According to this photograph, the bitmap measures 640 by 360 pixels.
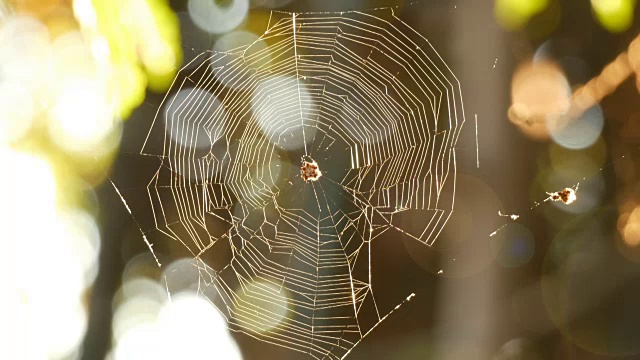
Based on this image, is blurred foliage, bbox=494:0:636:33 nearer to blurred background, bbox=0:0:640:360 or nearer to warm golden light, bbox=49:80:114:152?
blurred background, bbox=0:0:640:360

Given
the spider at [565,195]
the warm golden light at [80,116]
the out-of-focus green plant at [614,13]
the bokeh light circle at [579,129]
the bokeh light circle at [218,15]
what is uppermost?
the bokeh light circle at [218,15]

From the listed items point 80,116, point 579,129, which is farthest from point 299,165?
point 579,129

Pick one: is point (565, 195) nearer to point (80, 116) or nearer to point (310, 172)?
point (310, 172)

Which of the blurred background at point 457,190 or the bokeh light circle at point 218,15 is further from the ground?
the bokeh light circle at point 218,15

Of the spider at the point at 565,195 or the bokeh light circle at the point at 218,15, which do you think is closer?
the spider at the point at 565,195

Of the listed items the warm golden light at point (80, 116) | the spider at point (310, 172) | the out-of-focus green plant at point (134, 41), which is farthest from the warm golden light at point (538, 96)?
the warm golden light at point (80, 116)

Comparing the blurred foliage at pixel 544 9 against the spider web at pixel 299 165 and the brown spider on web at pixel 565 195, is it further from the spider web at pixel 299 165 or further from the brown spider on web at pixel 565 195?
the brown spider on web at pixel 565 195

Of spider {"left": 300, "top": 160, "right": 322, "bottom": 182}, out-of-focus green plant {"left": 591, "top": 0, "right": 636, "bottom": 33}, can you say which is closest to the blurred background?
out-of-focus green plant {"left": 591, "top": 0, "right": 636, "bottom": 33}
